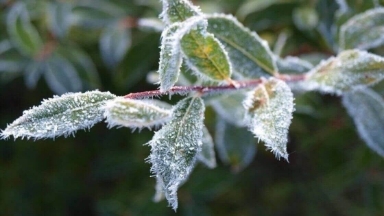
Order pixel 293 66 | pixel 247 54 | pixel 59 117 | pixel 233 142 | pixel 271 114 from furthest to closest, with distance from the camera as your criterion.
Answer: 1. pixel 233 142
2. pixel 293 66
3. pixel 247 54
4. pixel 271 114
5. pixel 59 117

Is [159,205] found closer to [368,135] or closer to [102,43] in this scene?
[102,43]

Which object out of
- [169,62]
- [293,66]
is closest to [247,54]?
[293,66]

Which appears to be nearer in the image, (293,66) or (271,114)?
(271,114)

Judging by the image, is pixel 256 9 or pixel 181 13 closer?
pixel 181 13

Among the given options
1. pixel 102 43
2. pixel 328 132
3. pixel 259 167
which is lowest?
pixel 259 167

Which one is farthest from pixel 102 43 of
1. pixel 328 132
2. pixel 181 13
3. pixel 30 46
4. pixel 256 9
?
pixel 181 13

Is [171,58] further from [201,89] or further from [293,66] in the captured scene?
[293,66]

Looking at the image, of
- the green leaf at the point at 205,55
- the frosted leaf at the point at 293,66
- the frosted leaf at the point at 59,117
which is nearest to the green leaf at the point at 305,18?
the frosted leaf at the point at 293,66

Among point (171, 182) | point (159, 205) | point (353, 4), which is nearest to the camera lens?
point (171, 182)
